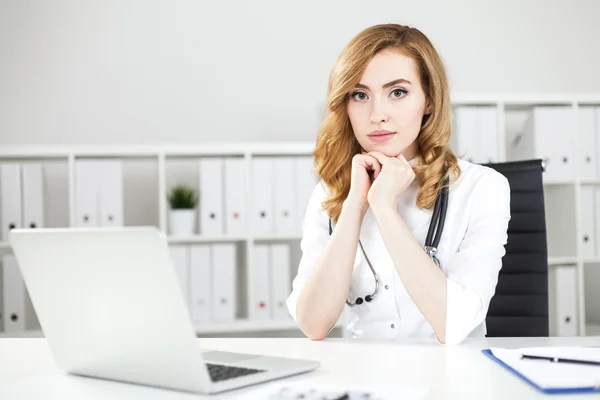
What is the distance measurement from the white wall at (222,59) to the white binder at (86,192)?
1.26 ft

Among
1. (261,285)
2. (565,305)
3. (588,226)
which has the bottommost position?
(565,305)

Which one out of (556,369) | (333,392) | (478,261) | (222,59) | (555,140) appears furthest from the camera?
(222,59)

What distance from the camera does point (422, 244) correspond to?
1641 mm

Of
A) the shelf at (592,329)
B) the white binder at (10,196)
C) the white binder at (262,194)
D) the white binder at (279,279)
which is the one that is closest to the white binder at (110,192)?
the white binder at (10,196)

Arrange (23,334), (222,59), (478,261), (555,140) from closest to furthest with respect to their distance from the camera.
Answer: (478,261) → (23,334) → (555,140) → (222,59)

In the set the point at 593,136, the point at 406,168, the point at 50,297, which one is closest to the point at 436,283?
the point at 406,168

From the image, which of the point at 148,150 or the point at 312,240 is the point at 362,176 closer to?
the point at 312,240

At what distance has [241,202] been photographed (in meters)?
3.12

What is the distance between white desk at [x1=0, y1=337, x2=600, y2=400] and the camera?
3.05ft

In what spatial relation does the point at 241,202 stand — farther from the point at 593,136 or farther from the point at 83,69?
the point at 593,136

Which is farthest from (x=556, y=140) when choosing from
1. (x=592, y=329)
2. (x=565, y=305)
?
(x=592, y=329)

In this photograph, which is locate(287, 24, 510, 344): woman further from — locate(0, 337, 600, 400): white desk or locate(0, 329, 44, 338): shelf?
locate(0, 329, 44, 338): shelf

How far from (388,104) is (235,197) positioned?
1585 mm

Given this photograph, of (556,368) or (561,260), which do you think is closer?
(556,368)
